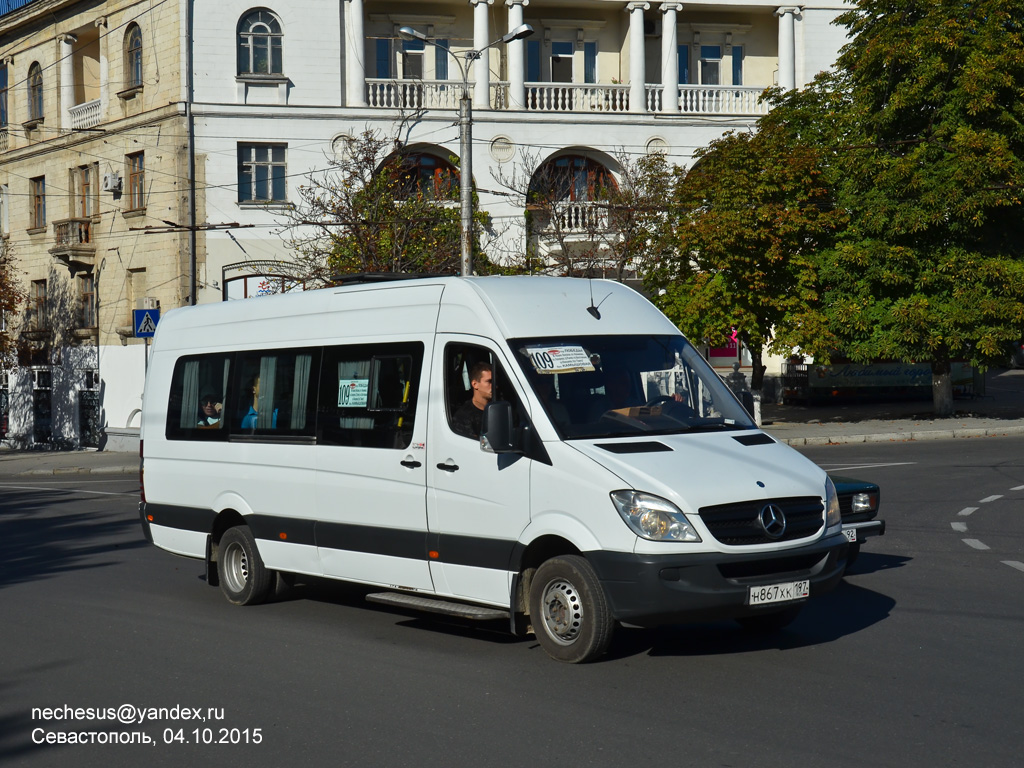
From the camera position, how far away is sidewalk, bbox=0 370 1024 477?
88.5 feet

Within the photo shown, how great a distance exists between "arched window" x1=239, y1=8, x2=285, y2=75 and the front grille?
3241 cm

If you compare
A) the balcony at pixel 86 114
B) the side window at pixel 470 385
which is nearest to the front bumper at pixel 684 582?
the side window at pixel 470 385

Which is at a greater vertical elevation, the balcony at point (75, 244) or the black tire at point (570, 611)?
the balcony at point (75, 244)

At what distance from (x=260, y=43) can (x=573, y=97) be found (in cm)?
996

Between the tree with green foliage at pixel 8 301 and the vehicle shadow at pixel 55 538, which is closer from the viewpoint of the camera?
the vehicle shadow at pixel 55 538

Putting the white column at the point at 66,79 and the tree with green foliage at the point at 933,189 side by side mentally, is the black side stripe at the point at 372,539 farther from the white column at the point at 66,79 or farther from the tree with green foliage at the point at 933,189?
the white column at the point at 66,79

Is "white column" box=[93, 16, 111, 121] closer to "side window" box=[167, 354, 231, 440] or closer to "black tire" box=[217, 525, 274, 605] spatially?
"side window" box=[167, 354, 231, 440]

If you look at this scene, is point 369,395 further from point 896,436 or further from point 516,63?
point 516,63

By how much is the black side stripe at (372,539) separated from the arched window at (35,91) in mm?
36712

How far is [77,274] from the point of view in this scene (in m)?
40.3

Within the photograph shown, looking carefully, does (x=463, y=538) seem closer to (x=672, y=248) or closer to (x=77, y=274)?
(x=672, y=248)

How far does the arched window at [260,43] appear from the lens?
3647cm

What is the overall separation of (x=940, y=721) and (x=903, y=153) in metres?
26.2

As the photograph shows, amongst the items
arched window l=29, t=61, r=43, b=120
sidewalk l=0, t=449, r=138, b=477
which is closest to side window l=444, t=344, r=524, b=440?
sidewalk l=0, t=449, r=138, b=477
